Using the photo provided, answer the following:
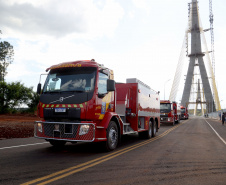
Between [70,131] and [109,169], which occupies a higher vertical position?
[70,131]

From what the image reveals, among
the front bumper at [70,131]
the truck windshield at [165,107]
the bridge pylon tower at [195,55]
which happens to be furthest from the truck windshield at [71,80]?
the bridge pylon tower at [195,55]

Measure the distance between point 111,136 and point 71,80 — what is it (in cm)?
233

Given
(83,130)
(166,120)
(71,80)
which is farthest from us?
(166,120)

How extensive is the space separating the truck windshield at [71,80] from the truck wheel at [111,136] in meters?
1.56

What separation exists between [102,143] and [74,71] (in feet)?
8.43

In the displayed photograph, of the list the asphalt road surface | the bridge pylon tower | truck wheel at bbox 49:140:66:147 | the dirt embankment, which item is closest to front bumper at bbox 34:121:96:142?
the asphalt road surface

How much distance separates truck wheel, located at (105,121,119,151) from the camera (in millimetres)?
7012

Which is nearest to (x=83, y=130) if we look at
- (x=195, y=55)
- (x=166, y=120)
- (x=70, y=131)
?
(x=70, y=131)

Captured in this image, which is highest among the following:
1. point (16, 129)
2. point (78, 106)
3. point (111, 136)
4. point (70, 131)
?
point (78, 106)

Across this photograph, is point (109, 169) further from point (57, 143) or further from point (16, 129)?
point (16, 129)

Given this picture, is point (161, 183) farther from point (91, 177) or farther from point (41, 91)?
point (41, 91)

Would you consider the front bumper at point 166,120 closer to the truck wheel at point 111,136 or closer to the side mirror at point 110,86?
the truck wheel at point 111,136

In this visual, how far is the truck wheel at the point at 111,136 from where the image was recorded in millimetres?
7012

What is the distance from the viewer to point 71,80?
267 inches
